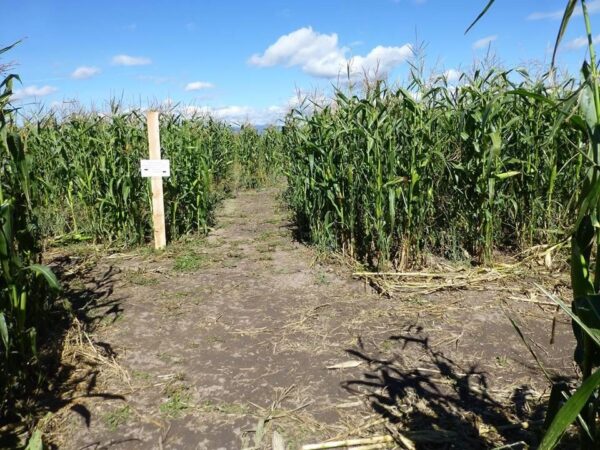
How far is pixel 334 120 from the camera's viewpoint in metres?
6.12

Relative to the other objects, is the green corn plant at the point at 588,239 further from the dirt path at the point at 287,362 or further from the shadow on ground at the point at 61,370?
the shadow on ground at the point at 61,370

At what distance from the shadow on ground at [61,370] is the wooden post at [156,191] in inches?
58.3

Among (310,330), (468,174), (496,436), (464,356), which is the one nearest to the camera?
(496,436)

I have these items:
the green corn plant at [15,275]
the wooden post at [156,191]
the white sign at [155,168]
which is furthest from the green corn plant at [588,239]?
the wooden post at [156,191]

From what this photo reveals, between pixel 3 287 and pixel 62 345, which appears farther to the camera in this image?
pixel 62 345

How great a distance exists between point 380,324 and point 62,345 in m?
2.54

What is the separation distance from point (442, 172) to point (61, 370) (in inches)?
156

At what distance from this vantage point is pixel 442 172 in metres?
4.96

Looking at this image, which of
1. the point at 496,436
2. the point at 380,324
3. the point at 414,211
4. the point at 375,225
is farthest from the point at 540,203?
the point at 496,436

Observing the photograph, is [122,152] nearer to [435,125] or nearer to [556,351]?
[435,125]

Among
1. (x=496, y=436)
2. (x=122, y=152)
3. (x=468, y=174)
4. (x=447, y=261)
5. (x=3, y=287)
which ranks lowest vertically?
(x=496, y=436)

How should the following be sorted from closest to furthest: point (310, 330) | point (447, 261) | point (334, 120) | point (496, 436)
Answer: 1. point (496, 436)
2. point (310, 330)
3. point (447, 261)
4. point (334, 120)

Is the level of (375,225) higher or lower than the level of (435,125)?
lower

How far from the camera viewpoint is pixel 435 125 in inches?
221
